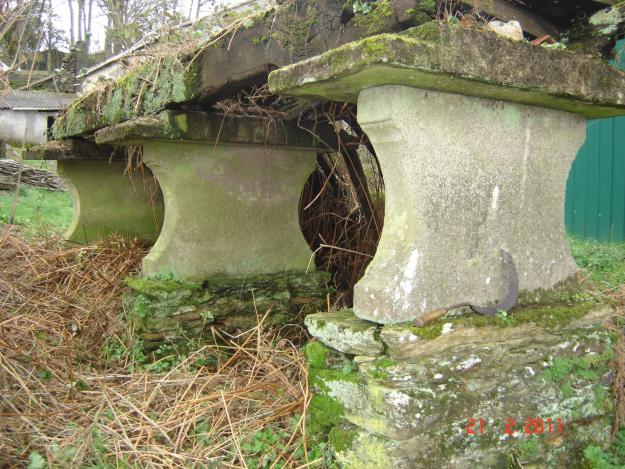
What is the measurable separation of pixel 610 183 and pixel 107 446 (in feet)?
22.6

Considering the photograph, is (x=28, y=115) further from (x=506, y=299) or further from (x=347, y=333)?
(x=506, y=299)

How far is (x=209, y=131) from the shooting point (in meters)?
3.59

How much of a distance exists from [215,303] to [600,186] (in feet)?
19.0

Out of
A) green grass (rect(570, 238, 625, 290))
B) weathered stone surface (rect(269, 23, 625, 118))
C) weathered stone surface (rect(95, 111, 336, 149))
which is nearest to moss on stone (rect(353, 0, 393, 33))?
weathered stone surface (rect(269, 23, 625, 118))

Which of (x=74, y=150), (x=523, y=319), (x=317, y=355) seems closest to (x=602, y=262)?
(x=523, y=319)

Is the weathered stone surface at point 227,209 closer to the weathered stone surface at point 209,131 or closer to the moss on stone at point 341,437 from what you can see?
the weathered stone surface at point 209,131

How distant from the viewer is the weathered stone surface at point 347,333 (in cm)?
229

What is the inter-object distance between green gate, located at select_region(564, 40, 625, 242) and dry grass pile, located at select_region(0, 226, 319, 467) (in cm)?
532

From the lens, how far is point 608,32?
2711 mm

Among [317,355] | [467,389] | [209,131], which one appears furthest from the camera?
[209,131]

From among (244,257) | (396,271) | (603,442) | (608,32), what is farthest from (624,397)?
(244,257)

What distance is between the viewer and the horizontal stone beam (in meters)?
4.89
